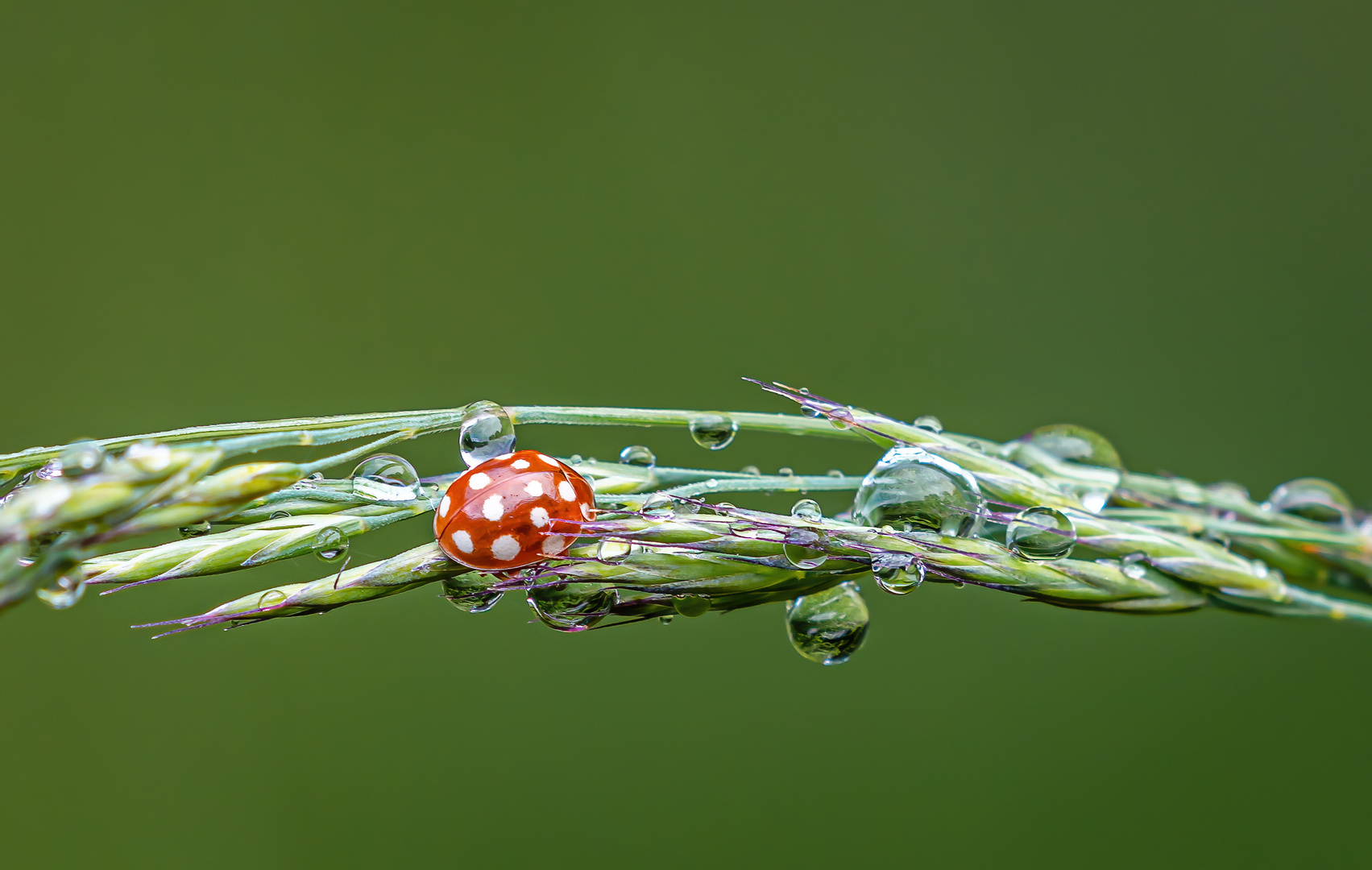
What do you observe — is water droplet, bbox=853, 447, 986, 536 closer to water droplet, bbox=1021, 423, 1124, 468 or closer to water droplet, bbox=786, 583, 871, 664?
water droplet, bbox=786, 583, 871, 664

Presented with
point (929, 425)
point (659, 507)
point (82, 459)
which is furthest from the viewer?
point (929, 425)

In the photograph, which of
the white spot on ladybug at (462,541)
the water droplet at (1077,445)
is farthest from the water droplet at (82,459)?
the water droplet at (1077,445)

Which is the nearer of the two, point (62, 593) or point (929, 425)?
point (62, 593)

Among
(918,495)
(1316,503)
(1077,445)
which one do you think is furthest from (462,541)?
(1316,503)

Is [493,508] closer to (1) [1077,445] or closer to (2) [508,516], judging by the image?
(2) [508,516]

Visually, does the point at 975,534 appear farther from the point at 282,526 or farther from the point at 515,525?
the point at 282,526

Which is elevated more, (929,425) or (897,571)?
(929,425)

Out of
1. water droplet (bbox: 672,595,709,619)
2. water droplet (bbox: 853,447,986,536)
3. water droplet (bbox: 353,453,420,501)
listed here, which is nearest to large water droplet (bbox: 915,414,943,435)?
water droplet (bbox: 853,447,986,536)
